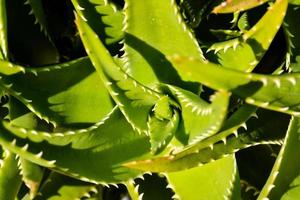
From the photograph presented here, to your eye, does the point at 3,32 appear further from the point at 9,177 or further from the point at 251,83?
the point at 251,83

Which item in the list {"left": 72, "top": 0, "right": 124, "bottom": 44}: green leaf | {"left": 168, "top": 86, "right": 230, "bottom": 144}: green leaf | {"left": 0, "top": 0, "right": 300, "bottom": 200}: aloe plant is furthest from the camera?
{"left": 72, "top": 0, "right": 124, "bottom": 44}: green leaf

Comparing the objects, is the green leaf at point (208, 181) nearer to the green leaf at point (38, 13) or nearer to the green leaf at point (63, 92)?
the green leaf at point (63, 92)

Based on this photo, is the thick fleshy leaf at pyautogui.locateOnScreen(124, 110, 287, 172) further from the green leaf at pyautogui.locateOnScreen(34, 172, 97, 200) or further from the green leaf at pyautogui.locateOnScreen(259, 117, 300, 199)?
the green leaf at pyautogui.locateOnScreen(34, 172, 97, 200)

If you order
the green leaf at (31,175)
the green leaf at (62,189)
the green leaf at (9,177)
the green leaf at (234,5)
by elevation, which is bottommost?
the green leaf at (62,189)

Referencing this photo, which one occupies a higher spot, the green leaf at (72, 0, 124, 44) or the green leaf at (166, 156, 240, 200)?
the green leaf at (72, 0, 124, 44)

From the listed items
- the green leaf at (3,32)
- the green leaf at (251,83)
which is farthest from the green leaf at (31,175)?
the green leaf at (251,83)

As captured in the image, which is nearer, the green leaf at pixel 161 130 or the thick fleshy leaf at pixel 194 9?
the green leaf at pixel 161 130

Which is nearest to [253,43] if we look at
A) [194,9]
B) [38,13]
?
[194,9]

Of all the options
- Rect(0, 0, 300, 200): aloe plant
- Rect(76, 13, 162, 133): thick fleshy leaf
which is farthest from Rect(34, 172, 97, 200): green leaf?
Rect(76, 13, 162, 133): thick fleshy leaf
